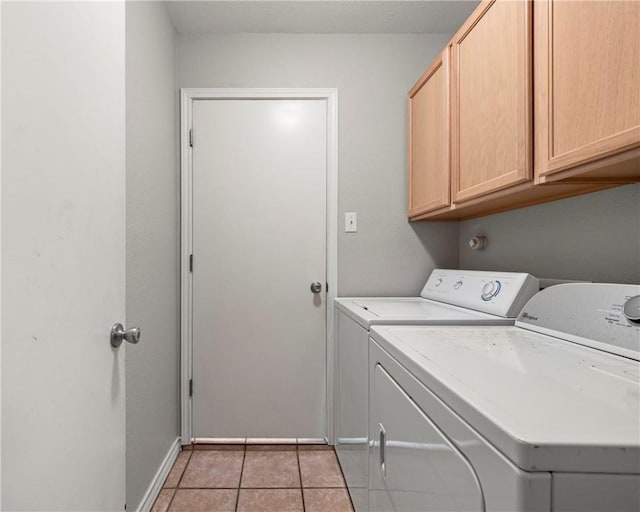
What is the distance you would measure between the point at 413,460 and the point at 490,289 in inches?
35.0

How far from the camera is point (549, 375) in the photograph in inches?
26.5

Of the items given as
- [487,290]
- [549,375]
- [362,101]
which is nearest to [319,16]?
[362,101]

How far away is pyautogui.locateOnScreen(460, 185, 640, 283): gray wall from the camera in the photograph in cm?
114

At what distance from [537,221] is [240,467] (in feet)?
6.34

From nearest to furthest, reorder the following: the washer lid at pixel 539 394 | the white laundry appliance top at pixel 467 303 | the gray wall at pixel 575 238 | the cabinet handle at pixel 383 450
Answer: the washer lid at pixel 539 394 < the cabinet handle at pixel 383 450 < the gray wall at pixel 575 238 < the white laundry appliance top at pixel 467 303

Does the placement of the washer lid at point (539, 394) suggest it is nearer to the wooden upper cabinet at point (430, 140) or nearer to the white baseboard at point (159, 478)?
the wooden upper cabinet at point (430, 140)

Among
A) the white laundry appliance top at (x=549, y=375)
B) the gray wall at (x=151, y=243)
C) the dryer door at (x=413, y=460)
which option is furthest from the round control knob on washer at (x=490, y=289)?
the gray wall at (x=151, y=243)

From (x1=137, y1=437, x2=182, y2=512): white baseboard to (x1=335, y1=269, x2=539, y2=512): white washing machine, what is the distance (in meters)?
0.90

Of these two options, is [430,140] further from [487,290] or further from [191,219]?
[191,219]

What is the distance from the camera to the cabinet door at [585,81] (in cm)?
80

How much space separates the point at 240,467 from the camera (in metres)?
1.85

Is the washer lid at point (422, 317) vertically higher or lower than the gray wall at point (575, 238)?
lower

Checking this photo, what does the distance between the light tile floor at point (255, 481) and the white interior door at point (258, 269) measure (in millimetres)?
116

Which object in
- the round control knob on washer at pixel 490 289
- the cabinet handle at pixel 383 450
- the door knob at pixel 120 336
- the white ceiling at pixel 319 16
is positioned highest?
the white ceiling at pixel 319 16
